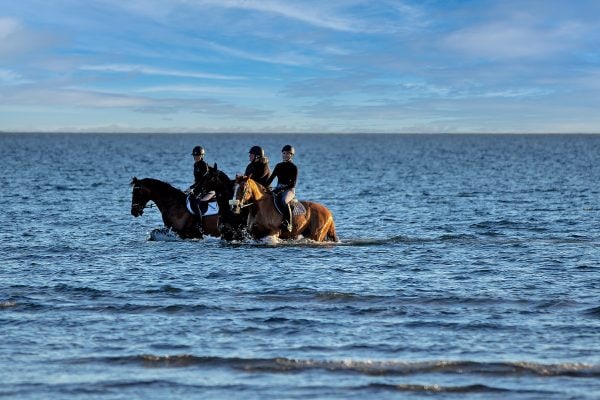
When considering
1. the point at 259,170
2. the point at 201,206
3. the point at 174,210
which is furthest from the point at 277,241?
the point at 174,210

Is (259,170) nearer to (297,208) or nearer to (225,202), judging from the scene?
(225,202)

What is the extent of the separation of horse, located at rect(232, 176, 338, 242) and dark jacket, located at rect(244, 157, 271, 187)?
20.6 inches

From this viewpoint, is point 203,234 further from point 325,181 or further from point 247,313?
point 325,181

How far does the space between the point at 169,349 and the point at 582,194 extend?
39952mm

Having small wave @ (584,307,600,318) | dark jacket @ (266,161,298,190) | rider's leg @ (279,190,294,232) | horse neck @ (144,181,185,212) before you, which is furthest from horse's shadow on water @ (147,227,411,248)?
small wave @ (584,307,600,318)

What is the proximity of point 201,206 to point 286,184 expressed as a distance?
109 inches

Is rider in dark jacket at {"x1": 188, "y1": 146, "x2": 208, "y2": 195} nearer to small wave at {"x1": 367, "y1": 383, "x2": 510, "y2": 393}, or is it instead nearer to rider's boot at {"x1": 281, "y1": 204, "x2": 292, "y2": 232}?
rider's boot at {"x1": 281, "y1": 204, "x2": 292, "y2": 232}

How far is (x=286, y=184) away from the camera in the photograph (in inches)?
949

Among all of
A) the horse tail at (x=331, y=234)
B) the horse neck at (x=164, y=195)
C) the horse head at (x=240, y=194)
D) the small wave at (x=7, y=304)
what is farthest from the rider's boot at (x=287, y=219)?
the small wave at (x=7, y=304)

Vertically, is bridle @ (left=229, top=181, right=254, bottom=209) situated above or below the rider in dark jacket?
below

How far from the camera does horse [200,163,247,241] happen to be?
24.0 meters

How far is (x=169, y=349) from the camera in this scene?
43.0 feet

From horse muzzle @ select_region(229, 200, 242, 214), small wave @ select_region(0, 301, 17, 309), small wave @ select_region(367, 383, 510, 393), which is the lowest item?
small wave @ select_region(367, 383, 510, 393)

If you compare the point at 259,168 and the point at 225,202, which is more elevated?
the point at 259,168
